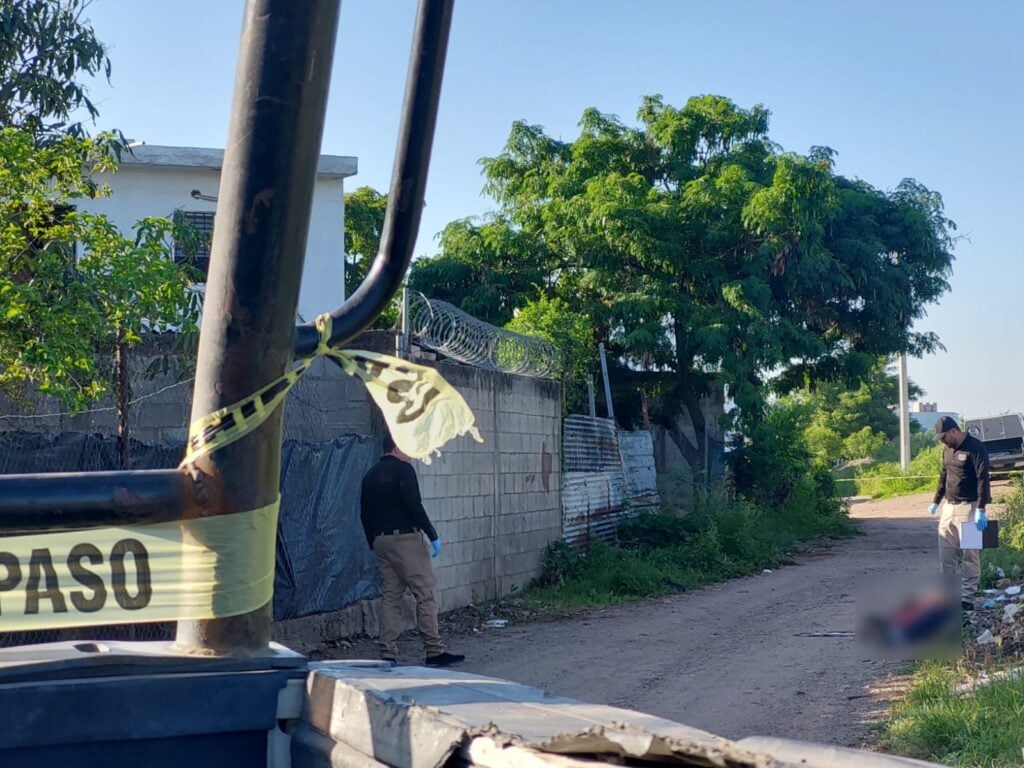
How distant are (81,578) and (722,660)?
8113 millimetres

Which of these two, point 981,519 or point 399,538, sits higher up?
point 981,519

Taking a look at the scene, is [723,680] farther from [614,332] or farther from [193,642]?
[614,332]

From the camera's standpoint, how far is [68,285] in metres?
7.24

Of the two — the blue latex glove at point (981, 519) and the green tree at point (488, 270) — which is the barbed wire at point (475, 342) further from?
the green tree at point (488, 270)

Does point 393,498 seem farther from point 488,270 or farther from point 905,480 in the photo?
point 905,480

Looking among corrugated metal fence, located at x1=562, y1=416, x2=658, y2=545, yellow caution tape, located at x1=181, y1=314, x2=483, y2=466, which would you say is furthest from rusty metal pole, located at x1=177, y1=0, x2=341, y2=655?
corrugated metal fence, located at x1=562, y1=416, x2=658, y2=545

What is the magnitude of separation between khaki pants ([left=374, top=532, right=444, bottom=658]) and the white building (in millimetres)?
11072

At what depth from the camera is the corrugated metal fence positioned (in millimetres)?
15742

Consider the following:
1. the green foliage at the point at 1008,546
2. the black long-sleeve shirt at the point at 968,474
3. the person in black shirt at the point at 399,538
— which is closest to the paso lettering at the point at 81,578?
the person in black shirt at the point at 399,538

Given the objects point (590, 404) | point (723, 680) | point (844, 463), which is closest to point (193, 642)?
point (723, 680)

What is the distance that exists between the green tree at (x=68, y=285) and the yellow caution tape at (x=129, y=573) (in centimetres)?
483

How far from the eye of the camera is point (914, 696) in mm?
7305

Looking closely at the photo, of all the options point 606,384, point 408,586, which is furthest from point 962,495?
point 606,384

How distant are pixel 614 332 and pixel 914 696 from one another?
1361 centimetres
